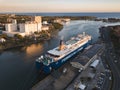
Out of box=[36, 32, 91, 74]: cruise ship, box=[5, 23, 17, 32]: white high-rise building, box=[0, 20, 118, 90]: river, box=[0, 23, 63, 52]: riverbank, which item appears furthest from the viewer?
box=[5, 23, 17, 32]: white high-rise building

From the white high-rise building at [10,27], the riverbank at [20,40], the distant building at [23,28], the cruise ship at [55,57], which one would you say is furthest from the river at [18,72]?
the white high-rise building at [10,27]

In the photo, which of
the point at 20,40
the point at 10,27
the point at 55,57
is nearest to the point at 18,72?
the point at 55,57

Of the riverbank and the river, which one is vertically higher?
the riverbank

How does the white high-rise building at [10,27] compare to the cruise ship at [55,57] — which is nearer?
the cruise ship at [55,57]

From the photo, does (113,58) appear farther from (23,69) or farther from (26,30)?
(26,30)

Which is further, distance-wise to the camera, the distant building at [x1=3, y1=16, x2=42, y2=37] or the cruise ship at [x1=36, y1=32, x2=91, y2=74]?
the distant building at [x1=3, y1=16, x2=42, y2=37]

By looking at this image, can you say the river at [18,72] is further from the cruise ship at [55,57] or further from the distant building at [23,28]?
the distant building at [23,28]

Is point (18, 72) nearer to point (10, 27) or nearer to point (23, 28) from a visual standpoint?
point (23, 28)

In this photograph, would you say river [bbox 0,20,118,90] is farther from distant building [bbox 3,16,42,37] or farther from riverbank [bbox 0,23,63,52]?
distant building [bbox 3,16,42,37]

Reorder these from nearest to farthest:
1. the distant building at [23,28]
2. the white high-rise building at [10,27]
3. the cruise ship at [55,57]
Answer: the cruise ship at [55,57] < the distant building at [23,28] < the white high-rise building at [10,27]

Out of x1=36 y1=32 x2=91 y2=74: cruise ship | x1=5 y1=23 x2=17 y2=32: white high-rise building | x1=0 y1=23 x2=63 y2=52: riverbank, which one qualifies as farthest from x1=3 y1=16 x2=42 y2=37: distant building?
x1=36 y1=32 x2=91 y2=74: cruise ship

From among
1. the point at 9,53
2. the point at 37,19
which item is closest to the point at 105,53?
the point at 9,53
